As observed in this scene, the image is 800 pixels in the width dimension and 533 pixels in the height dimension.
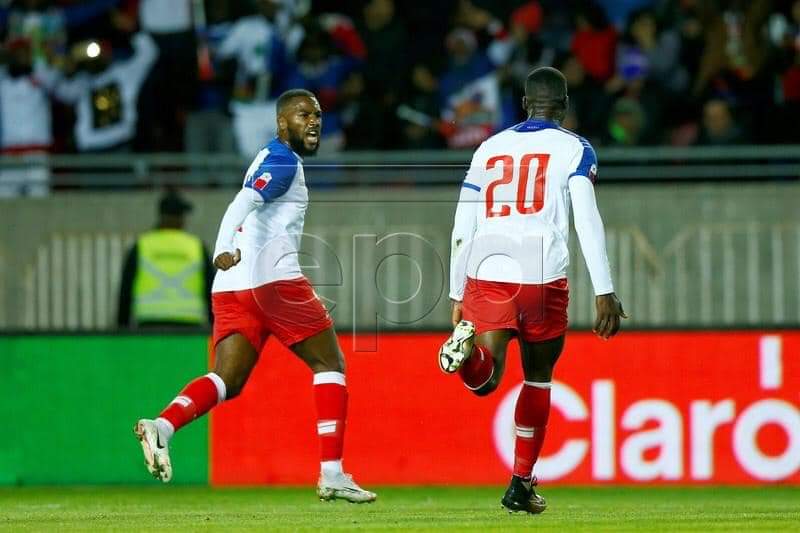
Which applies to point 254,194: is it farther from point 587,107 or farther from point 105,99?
point 105,99

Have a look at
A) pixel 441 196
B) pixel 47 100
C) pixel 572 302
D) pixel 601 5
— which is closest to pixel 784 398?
pixel 572 302

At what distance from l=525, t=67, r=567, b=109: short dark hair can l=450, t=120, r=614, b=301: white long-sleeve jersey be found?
0.13 metres

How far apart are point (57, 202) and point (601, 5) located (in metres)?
Answer: 5.87

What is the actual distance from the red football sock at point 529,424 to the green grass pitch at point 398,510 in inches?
11.8

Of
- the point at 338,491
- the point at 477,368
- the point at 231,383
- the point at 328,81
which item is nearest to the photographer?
the point at 477,368

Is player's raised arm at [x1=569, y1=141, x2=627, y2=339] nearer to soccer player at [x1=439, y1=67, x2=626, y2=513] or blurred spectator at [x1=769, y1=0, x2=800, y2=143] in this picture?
soccer player at [x1=439, y1=67, x2=626, y2=513]

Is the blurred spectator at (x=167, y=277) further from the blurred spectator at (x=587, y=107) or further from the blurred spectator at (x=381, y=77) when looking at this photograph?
the blurred spectator at (x=587, y=107)

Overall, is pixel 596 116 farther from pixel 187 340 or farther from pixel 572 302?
pixel 187 340

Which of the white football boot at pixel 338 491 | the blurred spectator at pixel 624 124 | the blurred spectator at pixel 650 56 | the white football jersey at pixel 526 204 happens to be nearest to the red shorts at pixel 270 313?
the white football boot at pixel 338 491

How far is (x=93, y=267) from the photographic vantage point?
14.8m

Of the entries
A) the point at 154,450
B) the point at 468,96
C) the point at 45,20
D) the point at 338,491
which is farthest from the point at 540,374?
the point at 45,20

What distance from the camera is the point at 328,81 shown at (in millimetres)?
16469

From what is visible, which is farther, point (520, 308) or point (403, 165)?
point (403, 165)

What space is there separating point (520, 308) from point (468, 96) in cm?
731
